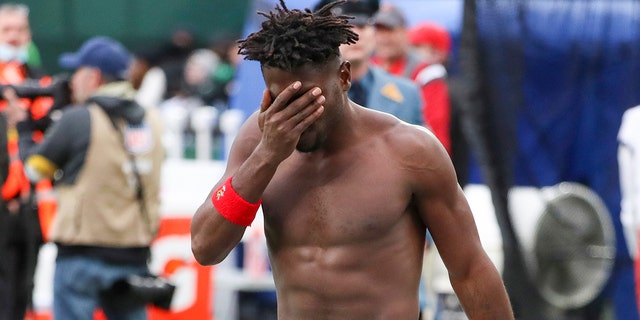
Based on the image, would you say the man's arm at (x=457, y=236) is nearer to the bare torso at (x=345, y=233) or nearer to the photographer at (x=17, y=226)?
the bare torso at (x=345, y=233)

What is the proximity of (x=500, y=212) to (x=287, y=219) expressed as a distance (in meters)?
4.33

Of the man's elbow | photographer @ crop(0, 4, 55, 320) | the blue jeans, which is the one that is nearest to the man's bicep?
the man's elbow

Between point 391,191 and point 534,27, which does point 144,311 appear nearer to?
point 534,27

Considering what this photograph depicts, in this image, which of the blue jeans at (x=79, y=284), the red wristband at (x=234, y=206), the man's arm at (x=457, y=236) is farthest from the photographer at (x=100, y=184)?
the man's arm at (x=457, y=236)

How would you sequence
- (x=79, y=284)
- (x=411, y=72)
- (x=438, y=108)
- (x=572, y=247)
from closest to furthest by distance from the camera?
1. (x=79, y=284)
2. (x=572, y=247)
3. (x=438, y=108)
4. (x=411, y=72)

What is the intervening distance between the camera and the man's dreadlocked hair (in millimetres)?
5103

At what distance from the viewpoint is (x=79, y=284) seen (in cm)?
775

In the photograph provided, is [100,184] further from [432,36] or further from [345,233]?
[345,233]

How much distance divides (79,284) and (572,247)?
3.15 metres

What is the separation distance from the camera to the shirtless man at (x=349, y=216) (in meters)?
3.69

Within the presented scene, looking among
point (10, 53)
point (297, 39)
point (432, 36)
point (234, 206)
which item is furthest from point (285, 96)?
point (10, 53)

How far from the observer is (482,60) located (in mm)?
7770

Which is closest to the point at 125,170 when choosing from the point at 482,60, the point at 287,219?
the point at 482,60

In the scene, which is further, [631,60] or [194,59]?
[194,59]
